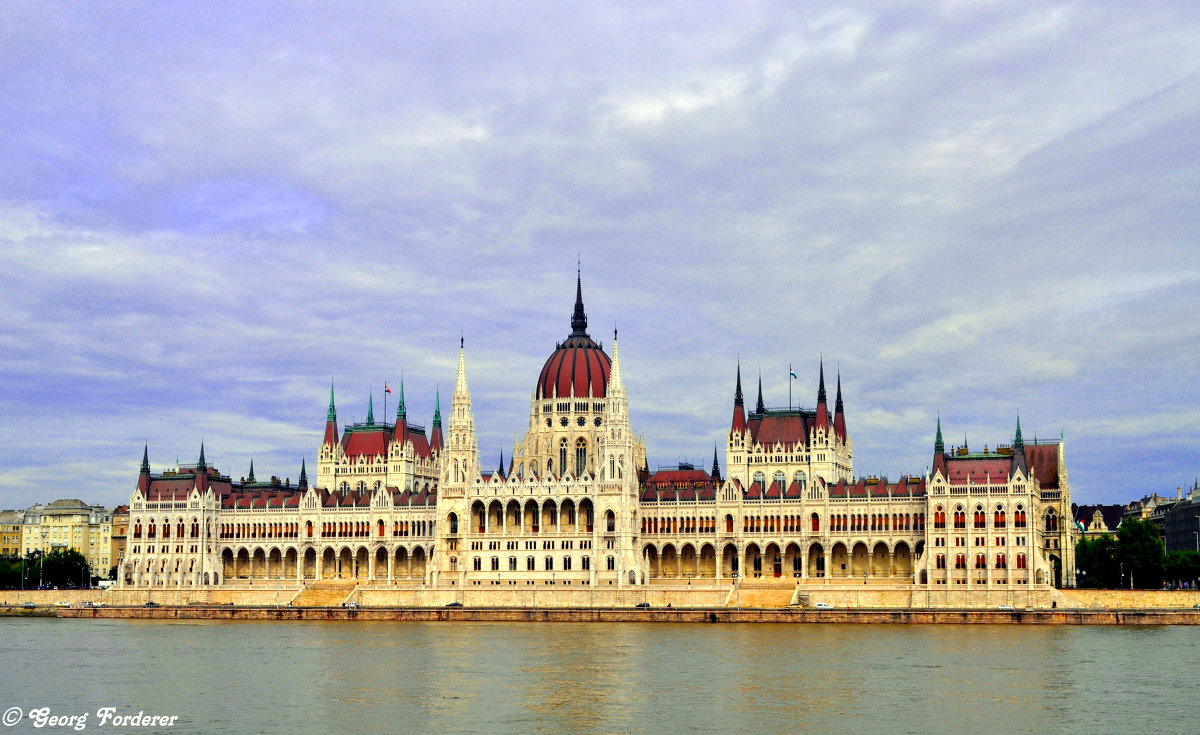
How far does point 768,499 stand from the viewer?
137 m

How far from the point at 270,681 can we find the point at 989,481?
2959 inches

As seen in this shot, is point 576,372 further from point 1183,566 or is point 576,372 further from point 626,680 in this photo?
point 626,680

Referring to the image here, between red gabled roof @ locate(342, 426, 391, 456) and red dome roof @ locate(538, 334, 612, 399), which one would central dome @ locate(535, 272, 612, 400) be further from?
red gabled roof @ locate(342, 426, 391, 456)

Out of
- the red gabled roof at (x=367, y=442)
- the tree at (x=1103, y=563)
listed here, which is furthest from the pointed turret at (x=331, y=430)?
the tree at (x=1103, y=563)

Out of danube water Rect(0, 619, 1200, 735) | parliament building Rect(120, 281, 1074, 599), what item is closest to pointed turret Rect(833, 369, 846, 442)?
parliament building Rect(120, 281, 1074, 599)

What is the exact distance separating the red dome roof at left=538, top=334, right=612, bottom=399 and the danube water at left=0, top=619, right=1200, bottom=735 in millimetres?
53747

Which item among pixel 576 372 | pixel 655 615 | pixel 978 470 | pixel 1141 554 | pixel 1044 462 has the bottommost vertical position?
pixel 655 615

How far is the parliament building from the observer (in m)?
130

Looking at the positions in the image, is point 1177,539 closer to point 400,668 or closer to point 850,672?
point 850,672

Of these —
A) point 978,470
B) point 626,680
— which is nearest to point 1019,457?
point 978,470

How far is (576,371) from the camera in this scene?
15875cm

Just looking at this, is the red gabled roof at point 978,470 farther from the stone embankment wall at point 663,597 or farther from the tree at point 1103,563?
the stone embankment wall at point 663,597

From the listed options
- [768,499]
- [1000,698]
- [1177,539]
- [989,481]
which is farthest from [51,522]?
[1000,698]

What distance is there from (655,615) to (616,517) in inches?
725
